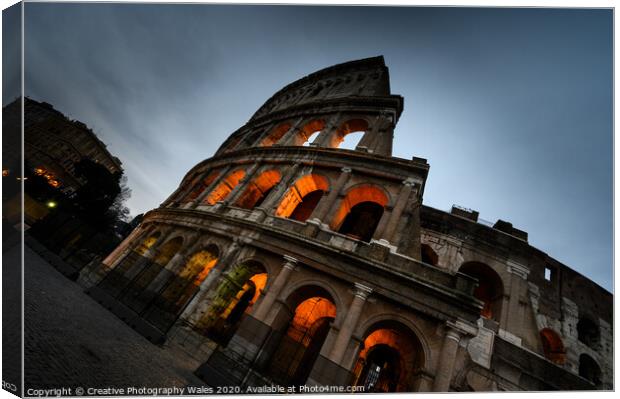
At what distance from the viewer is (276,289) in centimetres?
862

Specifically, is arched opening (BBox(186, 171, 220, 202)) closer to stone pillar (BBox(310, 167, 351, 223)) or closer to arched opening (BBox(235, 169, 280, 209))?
arched opening (BBox(235, 169, 280, 209))

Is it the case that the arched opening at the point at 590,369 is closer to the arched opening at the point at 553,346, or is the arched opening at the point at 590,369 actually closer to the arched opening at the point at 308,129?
the arched opening at the point at 553,346

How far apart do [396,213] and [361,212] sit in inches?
100

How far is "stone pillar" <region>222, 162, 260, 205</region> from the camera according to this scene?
1229cm

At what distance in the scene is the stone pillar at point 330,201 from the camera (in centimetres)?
1036

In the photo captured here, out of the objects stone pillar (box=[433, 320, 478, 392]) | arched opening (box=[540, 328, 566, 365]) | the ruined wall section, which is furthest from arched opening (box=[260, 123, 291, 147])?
arched opening (box=[540, 328, 566, 365])

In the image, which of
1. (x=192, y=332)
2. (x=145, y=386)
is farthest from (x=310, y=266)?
(x=145, y=386)

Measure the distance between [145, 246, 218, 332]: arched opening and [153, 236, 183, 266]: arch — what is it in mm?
2064

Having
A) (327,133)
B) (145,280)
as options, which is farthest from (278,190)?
(145,280)

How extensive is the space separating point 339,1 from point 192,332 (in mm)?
9306

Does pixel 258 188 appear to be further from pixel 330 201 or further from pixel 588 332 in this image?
pixel 588 332

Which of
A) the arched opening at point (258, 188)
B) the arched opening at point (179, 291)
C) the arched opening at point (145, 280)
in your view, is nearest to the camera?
the arched opening at point (179, 291)

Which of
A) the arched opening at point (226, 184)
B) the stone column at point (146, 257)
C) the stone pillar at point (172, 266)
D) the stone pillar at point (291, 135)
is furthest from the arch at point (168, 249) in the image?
the stone pillar at point (291, 135)

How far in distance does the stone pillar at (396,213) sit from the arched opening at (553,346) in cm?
890
